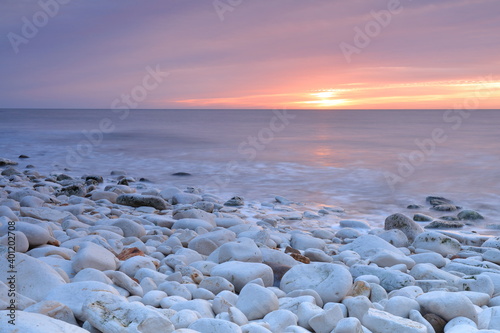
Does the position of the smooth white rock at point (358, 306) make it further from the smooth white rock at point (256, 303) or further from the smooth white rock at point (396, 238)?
the smooth white rock at point (396, 238)

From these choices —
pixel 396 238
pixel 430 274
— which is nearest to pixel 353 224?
pixel 396 238

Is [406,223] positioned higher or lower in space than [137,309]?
higher

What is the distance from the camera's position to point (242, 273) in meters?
3.10

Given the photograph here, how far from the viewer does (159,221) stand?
5.11m

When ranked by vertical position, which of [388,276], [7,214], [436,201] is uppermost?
[436,201]

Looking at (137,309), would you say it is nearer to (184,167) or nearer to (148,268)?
(148,268)

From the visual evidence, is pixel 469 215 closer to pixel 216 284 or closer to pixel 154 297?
→ pixel 216 284

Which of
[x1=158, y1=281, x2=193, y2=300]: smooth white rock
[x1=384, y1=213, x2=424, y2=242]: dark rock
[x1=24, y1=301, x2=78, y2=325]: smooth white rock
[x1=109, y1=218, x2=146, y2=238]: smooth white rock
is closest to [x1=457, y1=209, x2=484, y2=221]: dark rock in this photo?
[x1=384, y1=213, x2=424, y2=242]: dark rock

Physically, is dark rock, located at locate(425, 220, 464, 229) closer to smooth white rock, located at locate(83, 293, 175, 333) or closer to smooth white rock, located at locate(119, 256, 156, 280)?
smooth white rock, located at locate(119, 256, 156, 280)

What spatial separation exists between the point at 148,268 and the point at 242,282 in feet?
2.24

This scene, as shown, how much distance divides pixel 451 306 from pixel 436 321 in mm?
132

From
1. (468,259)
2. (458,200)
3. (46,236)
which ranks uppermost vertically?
(458,200)

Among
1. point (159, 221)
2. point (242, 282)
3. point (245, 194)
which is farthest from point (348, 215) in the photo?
point (242, 282)

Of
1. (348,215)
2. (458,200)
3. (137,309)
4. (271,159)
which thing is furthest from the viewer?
(271,159)
